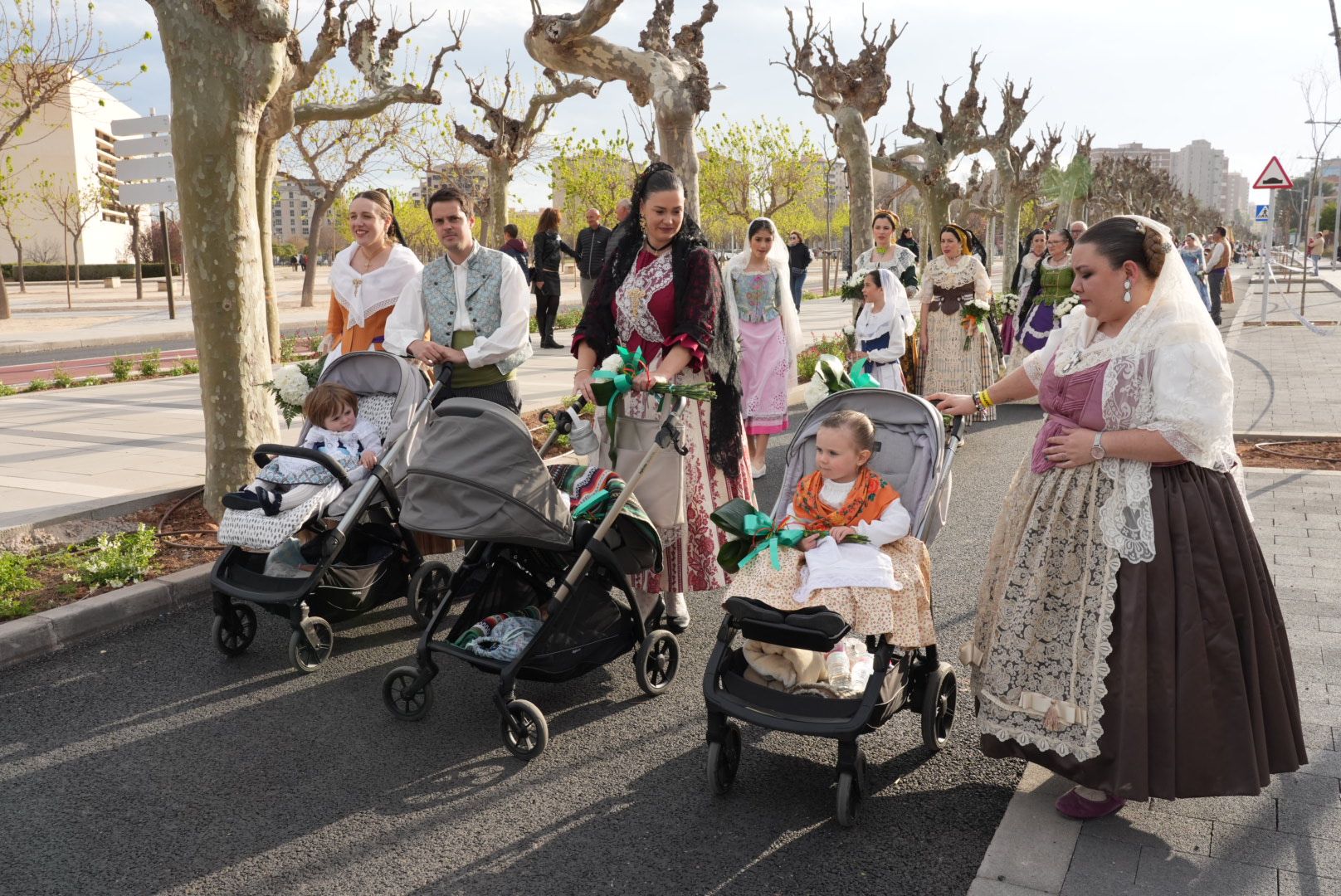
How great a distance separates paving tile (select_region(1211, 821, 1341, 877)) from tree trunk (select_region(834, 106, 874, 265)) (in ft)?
46.9

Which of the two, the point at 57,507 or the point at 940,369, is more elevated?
the point at 940,369

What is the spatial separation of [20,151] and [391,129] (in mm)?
50364

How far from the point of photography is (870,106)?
60.3 feet

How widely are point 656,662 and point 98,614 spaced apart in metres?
2.91

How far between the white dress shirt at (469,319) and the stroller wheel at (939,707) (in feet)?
8.85

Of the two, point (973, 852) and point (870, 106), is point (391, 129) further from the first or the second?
point (973, 852)

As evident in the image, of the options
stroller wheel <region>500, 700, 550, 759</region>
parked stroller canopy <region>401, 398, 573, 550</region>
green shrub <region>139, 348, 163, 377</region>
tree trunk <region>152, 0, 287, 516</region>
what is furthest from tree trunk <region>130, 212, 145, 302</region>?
stroller wheel <region>500, 700, 550, 759</region>

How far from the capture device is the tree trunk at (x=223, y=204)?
21.1ft

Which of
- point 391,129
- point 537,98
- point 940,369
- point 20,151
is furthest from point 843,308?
point 20,151

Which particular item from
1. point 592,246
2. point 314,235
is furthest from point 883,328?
point 314,235

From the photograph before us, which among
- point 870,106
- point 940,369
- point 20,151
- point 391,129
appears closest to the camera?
point 940,369

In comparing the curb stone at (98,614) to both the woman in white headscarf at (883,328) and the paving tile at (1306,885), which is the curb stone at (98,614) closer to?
the paving tile at (1306,885)

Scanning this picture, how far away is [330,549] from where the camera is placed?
15.3 feet

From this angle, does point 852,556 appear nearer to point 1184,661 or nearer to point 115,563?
point 1184,661
